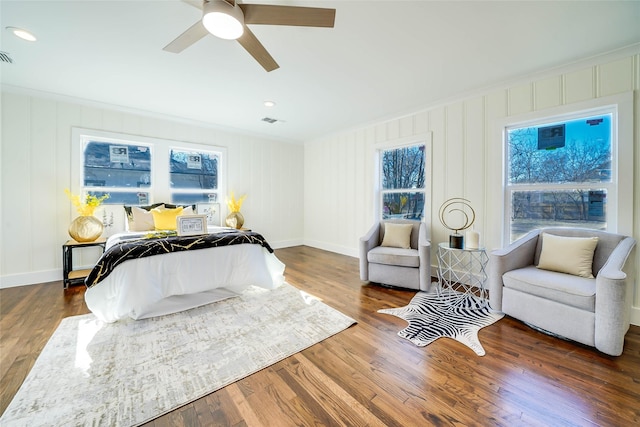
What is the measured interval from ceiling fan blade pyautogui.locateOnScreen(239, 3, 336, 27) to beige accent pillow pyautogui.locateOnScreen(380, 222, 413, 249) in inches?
105

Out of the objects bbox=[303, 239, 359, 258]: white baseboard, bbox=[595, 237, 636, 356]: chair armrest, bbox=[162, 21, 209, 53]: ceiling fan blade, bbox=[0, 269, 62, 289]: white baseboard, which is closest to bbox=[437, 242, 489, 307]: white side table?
bbox=[595, 237, 636, 356]: chair armrest

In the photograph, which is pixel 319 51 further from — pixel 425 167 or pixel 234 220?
pixel 234 220

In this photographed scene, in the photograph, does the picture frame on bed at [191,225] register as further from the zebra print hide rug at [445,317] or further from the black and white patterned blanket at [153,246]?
the zebra print hide rug at [445,317]

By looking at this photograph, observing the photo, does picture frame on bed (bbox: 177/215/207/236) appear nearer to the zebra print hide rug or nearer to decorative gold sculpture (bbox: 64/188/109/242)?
decorative gold sculpture (bbox: 64/188/109/242)

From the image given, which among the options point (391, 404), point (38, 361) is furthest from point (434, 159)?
point (38, 361)

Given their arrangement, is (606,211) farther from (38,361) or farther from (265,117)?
(38,361)

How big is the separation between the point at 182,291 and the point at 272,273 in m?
1.08

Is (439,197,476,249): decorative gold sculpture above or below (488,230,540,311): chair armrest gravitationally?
above

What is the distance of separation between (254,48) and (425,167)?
2944mm

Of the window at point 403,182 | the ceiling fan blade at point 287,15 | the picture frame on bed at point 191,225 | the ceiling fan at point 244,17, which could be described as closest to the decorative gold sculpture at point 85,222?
the picture frame on bed at point 191,225

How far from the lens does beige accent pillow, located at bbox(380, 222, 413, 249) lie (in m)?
3.47

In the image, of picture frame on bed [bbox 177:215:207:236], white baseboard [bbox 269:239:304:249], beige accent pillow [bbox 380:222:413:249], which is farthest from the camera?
white baseboard [bbox 269:239:304:249]

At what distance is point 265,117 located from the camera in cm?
430

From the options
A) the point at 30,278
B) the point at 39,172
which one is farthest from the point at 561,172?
the point at 30,278
